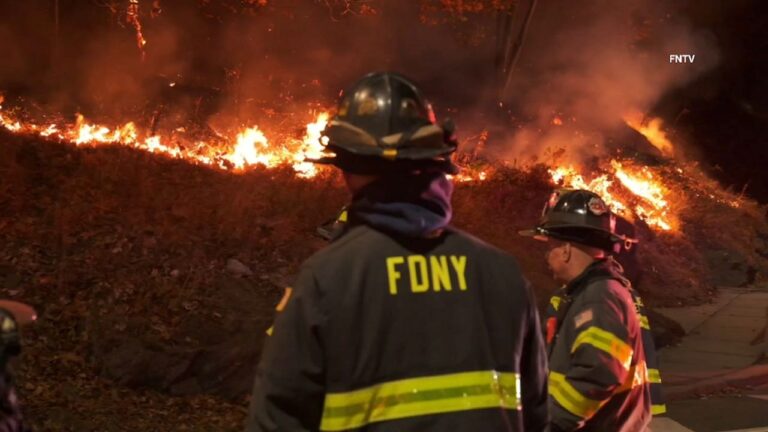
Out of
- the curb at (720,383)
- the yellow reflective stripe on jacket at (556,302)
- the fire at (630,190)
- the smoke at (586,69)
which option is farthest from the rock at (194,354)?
the smoke at (586,69)

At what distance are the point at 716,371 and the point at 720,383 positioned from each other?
20.8 inches

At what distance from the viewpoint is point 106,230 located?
23.8 feet

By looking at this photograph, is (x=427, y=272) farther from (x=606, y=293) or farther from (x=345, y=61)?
(x=345, y=61)

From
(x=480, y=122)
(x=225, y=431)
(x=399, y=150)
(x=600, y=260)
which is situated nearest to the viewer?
(x=399, y=150)

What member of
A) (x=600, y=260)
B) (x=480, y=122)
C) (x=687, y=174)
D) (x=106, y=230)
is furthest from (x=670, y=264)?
(x=600, y=260)

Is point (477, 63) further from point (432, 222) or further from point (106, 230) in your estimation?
point (432, 222)

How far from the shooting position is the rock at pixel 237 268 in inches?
290

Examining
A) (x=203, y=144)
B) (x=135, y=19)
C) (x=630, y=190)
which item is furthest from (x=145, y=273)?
(x=630, y=190)

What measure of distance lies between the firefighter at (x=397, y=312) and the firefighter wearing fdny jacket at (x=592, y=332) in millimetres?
805

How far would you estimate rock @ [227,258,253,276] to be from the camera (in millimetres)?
7375

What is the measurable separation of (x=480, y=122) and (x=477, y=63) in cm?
286

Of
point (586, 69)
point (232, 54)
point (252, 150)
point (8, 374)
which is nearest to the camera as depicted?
point (8, 374)

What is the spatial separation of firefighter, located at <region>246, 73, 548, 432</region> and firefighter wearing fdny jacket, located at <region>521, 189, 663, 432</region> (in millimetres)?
805

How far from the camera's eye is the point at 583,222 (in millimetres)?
3074
